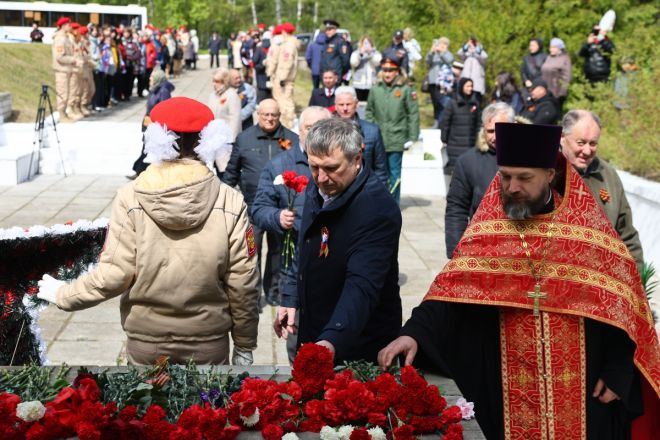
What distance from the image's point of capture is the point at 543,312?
163 inches

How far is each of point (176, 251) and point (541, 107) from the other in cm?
1093

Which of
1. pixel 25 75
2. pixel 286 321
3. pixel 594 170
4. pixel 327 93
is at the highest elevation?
pixel 594 170

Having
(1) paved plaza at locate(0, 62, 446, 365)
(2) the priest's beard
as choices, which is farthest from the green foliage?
(2) the priest's beard

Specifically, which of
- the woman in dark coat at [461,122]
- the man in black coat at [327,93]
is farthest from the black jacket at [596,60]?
the man in black coat at [327,93]

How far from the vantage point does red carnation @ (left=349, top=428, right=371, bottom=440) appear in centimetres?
316

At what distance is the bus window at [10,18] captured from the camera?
165 ft

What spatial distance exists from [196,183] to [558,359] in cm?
168

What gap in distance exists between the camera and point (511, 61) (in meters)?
23.3

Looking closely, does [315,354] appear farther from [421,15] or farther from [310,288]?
[421,15]

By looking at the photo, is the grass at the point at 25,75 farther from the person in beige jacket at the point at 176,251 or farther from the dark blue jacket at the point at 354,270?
the dark blue jacket at the point at 354,270

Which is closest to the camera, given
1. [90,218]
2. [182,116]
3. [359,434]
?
[359,434]

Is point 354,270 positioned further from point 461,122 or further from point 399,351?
point 461,122

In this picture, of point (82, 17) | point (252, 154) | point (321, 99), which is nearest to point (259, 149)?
point (252, 154)

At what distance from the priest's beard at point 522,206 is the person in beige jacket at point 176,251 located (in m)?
1.18
